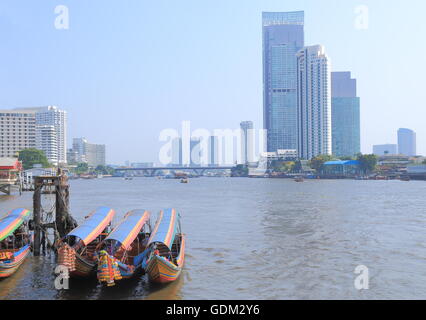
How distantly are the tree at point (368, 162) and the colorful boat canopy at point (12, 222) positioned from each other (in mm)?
161012

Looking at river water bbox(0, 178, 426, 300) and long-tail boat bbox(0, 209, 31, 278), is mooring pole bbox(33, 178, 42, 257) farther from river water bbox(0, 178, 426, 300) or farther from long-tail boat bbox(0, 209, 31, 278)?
river water bbox(0, 178, 426, 300)

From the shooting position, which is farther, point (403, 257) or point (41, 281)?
point (403, 257)

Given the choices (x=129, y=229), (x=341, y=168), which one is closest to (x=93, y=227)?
(x=129, y=229)

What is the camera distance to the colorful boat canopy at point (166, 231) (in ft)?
68.0

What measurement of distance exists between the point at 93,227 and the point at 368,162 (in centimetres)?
16418

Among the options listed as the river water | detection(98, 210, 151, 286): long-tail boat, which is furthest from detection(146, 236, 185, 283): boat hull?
detection(98, 210, 151, 286): long-tail boat

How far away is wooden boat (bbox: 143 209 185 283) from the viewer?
19.2 m

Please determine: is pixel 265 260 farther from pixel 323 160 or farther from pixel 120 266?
pixel 323 160

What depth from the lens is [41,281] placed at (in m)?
21.0

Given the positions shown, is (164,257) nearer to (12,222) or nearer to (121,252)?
(121,252)

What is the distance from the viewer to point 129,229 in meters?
22.5

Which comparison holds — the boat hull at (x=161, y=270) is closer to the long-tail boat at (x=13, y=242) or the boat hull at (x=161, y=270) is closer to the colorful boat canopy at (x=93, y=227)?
the colorful boat canopy at (x=93, y=227)

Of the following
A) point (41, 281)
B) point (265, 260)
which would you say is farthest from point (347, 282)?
point (41, 281)
